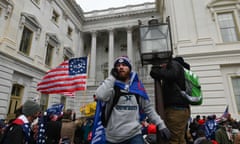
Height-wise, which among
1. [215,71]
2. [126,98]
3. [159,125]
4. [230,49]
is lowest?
[159,125]

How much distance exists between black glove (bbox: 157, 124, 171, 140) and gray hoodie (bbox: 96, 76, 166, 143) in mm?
28

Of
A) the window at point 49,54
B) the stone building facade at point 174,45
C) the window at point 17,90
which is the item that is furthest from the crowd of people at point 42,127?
the window at point 49,54

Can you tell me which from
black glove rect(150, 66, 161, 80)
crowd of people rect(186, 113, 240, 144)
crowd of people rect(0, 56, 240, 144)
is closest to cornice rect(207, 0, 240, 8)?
crowd of people rect(186, 113, 240, 144)

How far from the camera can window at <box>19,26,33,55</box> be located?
1334 centimetres

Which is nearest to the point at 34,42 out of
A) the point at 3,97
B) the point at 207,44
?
the point at 3,97

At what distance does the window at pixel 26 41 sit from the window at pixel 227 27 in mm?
15342

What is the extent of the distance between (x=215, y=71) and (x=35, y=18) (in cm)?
1512

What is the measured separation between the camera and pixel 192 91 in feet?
8.07

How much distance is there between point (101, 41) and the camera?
26.2 meters

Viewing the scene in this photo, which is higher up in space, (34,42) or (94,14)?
(94,14)

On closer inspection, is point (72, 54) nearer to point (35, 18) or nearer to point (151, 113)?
point (35, 18)

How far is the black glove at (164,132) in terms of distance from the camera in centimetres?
196

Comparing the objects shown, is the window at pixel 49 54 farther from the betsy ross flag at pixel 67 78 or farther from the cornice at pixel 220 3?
the cornice at pixel 220 3

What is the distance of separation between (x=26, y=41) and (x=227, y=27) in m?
15.9
